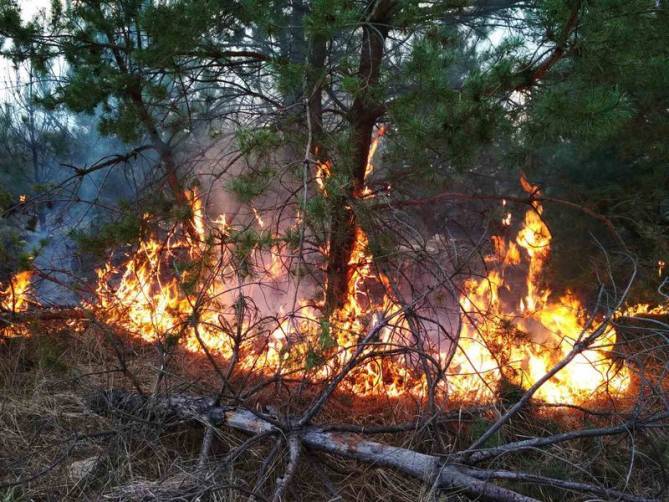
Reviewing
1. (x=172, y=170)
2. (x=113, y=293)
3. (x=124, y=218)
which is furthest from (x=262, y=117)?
(x=113, y=293)

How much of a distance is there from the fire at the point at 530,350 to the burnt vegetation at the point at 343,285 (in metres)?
0.05

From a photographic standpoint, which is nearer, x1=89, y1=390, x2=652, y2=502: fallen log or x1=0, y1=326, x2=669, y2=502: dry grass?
x1=89, y1=390, x2=652, y2=502: fallen log

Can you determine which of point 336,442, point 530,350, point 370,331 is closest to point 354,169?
point 370,331

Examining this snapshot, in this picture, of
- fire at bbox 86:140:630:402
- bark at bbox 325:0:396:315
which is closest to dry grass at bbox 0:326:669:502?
fire at bbox 86:140:630:402

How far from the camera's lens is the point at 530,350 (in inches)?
184

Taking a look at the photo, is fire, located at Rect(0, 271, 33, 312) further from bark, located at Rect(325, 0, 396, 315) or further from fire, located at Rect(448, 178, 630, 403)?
fire, located at Rect(448, 178, 630, 403)

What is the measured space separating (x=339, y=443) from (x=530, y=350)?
2.43m

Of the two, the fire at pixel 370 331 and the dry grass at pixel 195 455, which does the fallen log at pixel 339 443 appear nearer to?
the dry grass at pixel 195 455

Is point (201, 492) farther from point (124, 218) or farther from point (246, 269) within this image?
point (124, 218)

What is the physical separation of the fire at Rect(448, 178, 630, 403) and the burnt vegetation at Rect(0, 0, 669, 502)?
1.9 inches

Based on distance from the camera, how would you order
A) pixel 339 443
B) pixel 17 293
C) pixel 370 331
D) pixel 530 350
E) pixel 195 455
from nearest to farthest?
1. pixel 339 443
2. pixel 195 455
3. pixel 370 331
4. pixel 17 293
5. pixel 530 350

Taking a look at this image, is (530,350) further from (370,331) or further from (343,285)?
(370,331)

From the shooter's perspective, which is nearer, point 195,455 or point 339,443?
point 339,443

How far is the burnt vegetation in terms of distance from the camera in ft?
9.07
